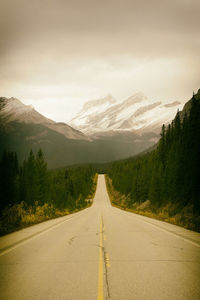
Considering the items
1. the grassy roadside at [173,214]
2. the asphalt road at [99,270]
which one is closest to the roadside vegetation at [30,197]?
the asphalt road at [99,270]

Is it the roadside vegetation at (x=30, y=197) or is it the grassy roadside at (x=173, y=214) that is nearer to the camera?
the roadside vegetation at (x=30, y=197)

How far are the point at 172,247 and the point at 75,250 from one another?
3.89 m

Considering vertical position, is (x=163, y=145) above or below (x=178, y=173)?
above

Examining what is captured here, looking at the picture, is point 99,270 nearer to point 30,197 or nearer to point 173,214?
point 173,214

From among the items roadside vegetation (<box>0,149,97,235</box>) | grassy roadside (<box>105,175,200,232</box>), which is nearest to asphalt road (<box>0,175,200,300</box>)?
roadside vegetation (<box>0,149,97,235</box>)

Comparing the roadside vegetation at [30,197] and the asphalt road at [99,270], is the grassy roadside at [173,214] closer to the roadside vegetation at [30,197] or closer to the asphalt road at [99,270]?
the asphalt road at [99,270]

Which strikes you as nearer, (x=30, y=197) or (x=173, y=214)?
(x=173, y=214)

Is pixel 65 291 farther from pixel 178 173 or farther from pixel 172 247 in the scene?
pixel 178 173

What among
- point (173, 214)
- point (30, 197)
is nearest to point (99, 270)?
point (173, 214)

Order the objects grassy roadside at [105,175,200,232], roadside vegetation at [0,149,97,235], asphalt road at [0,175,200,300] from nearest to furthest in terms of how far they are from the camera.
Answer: asphalt road at [0,175,200,300], roadside vegetation at [0,149,97,235], grassy roadside at [105,175,200,232]

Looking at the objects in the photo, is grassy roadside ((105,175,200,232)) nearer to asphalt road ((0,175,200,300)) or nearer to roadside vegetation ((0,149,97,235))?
asphalt road ((0,175,200,300))

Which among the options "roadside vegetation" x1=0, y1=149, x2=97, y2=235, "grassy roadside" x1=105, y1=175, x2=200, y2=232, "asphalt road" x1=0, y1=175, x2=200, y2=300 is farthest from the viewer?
"grassy roadside" x1=105, y1=175, x2=200, y2=232

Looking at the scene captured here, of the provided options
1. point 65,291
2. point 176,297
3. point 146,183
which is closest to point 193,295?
point 176,297

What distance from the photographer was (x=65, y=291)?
5176 millimetres
